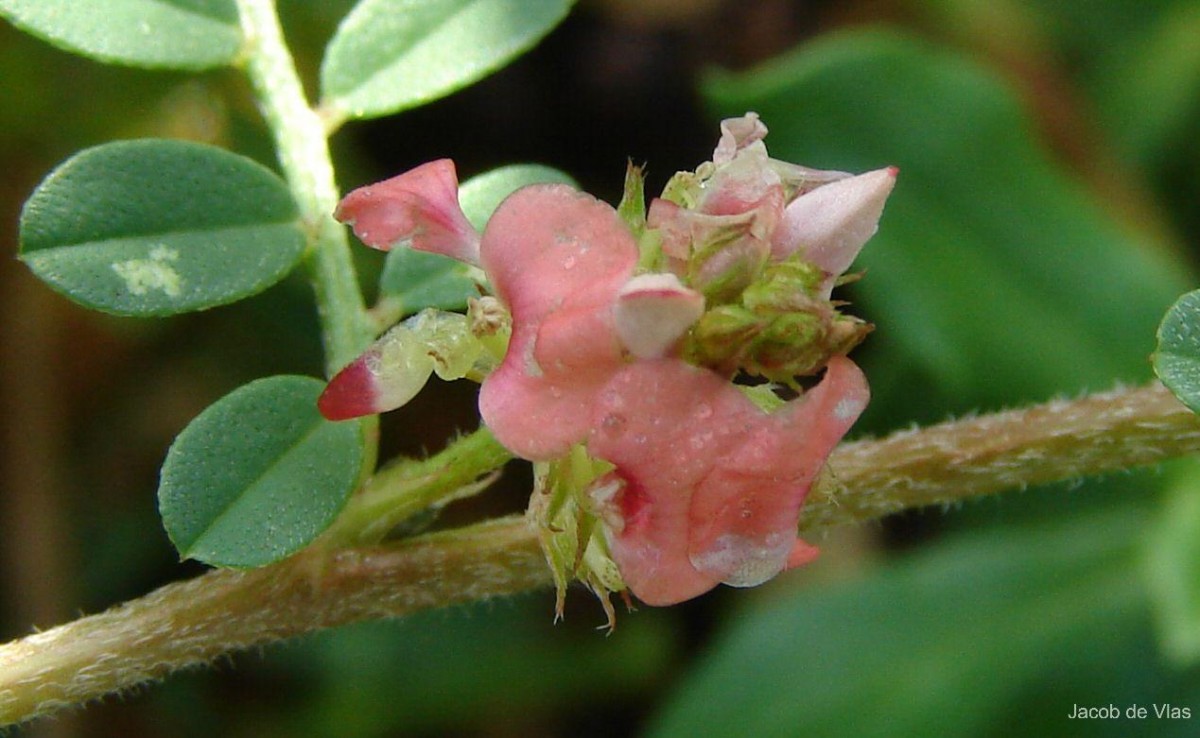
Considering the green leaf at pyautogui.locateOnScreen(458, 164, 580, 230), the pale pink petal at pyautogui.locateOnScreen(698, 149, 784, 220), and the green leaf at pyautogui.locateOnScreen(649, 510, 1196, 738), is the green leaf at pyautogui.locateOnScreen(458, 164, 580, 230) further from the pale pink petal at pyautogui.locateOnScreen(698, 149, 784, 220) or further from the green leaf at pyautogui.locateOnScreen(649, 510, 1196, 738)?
the green leaf at pyautogui.locateOnScreen(649, 510, 1196, 738)

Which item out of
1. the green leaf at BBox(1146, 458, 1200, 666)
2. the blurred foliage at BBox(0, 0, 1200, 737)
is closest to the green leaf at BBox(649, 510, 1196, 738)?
the blurred foliage at BBox(0, 0, 1200, 737)

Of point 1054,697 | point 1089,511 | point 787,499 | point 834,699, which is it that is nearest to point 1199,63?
point 1089,511

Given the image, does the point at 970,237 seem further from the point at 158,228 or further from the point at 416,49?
the point at 158,228

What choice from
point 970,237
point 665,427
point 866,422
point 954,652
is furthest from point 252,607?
point 970,237

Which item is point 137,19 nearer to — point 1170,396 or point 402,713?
point 1170,396

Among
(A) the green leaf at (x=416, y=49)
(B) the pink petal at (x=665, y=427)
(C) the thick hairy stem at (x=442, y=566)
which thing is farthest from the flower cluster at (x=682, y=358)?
(A) the green leaf at (x=416, y=49)
